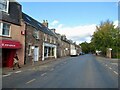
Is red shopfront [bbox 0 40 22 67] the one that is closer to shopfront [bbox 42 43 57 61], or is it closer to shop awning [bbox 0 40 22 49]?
shop awning [bbox 0 40 22 49]

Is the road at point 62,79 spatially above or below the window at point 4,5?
below

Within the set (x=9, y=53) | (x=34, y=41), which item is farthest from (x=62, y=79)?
(x=34, y=41)

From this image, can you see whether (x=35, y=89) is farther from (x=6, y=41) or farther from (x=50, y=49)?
(x=50, y=49)

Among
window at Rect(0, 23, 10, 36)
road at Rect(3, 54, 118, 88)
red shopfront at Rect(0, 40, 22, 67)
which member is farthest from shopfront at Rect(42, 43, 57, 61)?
road at Rect(3, 54, 118, 88)

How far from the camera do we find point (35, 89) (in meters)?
10.6

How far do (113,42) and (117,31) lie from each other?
3488 millimetres

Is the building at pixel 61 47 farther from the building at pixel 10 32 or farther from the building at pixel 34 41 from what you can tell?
the building at pixel 10 32

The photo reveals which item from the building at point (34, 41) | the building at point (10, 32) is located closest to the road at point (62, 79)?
the building at point (10, 32)

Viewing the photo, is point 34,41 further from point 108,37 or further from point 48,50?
point 108,37

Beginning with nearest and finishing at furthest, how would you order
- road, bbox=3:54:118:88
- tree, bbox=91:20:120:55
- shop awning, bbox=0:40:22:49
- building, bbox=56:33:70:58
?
road, bbox=3:54:118:88 < shop awning, bbox=0:40:22:49 < tree, bbox=91:20:120:55 < building, bbox=56:33:70:58

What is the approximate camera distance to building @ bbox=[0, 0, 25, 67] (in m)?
25.0

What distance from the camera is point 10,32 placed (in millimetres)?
26578

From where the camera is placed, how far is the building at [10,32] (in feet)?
82.1

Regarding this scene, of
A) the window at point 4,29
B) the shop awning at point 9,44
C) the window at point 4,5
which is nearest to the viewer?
the shop awning at point 9,44
